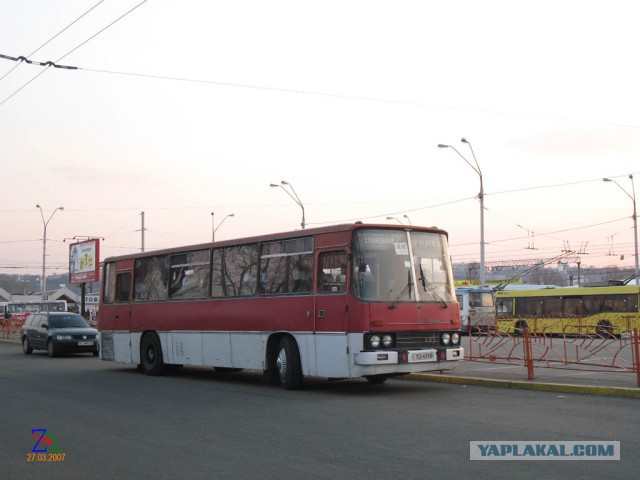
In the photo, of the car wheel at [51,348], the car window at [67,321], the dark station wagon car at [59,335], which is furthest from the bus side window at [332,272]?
the car window at [67,321]

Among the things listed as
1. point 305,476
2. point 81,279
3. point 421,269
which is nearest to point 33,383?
point 421,269

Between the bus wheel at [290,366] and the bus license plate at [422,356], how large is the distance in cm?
224

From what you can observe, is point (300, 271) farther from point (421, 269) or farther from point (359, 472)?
point (359, 472)

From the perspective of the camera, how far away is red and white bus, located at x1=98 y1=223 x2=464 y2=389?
13281 mm

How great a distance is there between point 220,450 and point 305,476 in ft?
5.48

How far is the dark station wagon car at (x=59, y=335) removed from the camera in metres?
27.3

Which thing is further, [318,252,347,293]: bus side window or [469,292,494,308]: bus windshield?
[469,292,494,308]: bus windshield

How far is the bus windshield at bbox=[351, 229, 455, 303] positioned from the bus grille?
605 mm

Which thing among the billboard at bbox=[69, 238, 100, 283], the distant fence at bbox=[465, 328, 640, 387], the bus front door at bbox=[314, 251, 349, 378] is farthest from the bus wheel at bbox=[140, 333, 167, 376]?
the billboard at bbox=[69, 238, 100, 283]

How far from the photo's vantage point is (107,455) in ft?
27.4

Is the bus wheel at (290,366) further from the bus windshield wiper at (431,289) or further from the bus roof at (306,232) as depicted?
the bus windshield wiper at (431,289)

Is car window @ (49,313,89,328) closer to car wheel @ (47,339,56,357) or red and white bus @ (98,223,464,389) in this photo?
car wheel @ (47,339,56,357)

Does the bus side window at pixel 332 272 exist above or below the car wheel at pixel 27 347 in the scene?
above

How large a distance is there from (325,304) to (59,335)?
16.6 meters
